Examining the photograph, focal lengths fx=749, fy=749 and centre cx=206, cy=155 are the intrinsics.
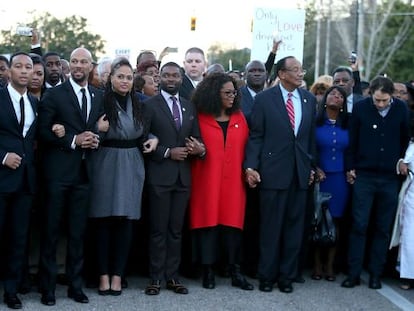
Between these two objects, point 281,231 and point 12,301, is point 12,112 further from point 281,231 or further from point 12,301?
point 281,231

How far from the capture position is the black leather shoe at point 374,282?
8188mm

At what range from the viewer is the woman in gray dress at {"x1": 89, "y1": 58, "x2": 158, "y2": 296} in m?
7.34

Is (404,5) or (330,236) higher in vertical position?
(404,5)

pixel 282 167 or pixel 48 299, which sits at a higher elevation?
pixel 282 167

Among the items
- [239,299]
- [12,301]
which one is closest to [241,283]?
[239,299]

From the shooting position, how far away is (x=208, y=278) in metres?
7.96

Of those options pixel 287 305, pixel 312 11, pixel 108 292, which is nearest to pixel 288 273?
pixel 287 305

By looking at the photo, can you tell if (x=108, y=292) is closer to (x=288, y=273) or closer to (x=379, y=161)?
(x=288, y=273)

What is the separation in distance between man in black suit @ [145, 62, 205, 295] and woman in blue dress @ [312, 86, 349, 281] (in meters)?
1.54

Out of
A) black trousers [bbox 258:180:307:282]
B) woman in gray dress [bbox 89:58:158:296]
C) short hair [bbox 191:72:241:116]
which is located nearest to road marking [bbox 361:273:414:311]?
black trousers [bbox 258:180:307:282]

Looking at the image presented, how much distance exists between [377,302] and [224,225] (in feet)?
5.78

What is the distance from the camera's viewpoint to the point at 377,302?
7652 mm

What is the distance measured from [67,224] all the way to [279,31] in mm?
5747

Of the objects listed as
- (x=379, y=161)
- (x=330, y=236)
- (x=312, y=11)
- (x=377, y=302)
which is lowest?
(x=377, y=302)
